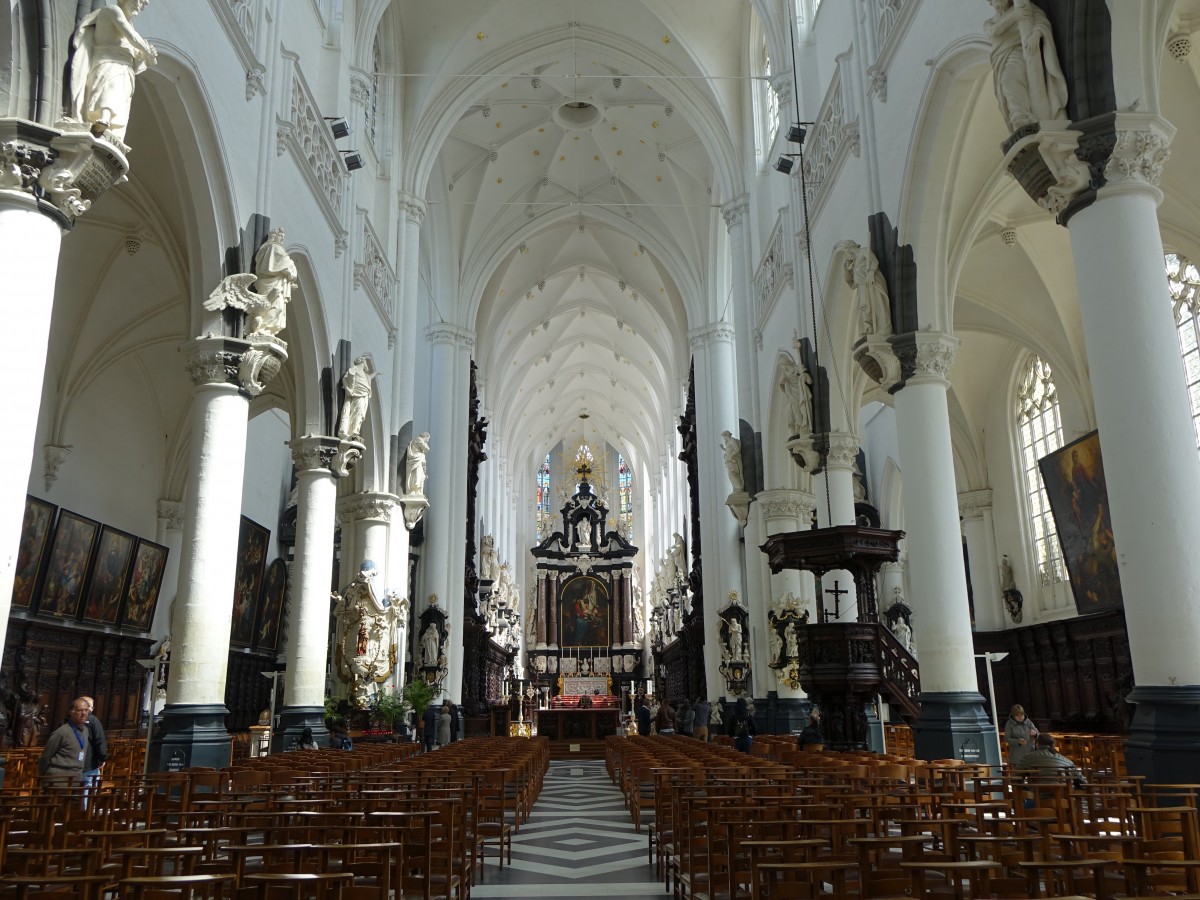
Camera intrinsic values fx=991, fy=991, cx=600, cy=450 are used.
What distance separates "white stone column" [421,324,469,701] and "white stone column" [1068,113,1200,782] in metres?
20.4

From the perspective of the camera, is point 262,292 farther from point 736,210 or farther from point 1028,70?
point 736,210

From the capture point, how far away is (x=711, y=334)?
90.2 feet

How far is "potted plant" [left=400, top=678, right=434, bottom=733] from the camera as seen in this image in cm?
1942

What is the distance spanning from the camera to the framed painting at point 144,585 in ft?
60.6

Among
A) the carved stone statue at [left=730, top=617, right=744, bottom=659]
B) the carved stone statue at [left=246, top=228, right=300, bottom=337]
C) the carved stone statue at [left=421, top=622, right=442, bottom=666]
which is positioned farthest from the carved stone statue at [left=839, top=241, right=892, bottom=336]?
the carved stone statue at [left=421, top=622, right=442, bottom=666]

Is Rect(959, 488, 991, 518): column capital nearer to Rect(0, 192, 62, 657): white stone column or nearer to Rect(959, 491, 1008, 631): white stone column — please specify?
Rect(959, 491, 1008, 631): white stone column

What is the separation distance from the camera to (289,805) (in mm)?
5387

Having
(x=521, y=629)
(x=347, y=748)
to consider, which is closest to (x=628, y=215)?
(x=347, y=748)

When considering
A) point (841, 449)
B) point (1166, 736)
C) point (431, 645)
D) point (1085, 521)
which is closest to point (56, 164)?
point (1166, 736)

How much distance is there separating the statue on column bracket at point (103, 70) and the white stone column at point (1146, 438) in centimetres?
704

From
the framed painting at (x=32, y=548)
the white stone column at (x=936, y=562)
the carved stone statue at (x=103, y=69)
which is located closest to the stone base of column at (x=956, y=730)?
the white stone column at (x=936, y=562)

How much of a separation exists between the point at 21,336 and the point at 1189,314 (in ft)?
50.7

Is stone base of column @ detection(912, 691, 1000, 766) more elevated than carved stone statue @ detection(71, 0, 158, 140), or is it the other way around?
carved stone statue @ detection(71, 0, 158, 140)

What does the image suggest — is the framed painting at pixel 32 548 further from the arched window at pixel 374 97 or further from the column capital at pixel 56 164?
the column capital at pixel 56 164
